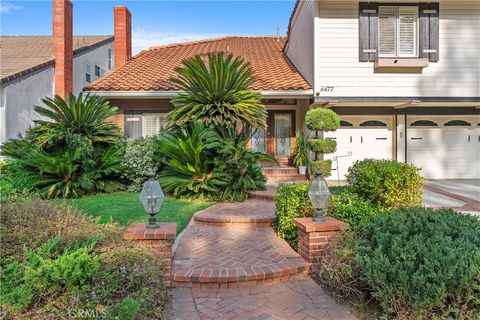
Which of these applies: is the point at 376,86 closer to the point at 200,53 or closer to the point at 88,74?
the point at 200,53

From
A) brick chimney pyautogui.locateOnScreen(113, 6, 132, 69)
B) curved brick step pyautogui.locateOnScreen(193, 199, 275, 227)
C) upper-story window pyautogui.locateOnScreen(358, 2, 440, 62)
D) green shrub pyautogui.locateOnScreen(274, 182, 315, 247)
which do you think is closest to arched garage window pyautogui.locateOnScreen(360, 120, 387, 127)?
upper-story window pyautogui.locateOnScreen(358, 2, 440, 62)

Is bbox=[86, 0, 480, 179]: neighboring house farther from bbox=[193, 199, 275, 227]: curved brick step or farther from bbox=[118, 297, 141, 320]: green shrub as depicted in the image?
bbox=[118, 297, 141, 320]: green shrub

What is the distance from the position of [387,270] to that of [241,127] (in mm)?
5801

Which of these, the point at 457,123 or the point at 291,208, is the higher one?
the point at 457,123

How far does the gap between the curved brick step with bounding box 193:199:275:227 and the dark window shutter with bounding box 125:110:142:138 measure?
540 centimetres

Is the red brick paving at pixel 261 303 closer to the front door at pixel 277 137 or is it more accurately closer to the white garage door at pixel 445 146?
the front door at pixel 277 137

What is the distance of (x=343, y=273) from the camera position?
336 cm

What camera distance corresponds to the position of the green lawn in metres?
5.42

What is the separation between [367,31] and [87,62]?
1239cm

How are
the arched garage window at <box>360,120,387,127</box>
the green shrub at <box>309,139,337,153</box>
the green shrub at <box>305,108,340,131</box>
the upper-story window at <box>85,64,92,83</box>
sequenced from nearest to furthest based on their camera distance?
1. the green shrub at <box>305,108,340,131</box>
2. the green shrub at <box>309,139,337,153</box>
3. the arched garage window at <box>360,120,387,127</box>
4. the upper-story window at <box>85,64,92,83</box>

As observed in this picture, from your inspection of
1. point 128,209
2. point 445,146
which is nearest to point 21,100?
point 128,209

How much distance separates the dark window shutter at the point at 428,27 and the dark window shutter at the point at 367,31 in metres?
1.31

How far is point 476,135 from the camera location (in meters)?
10.8

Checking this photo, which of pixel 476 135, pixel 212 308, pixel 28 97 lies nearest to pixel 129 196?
pixel 212 308
